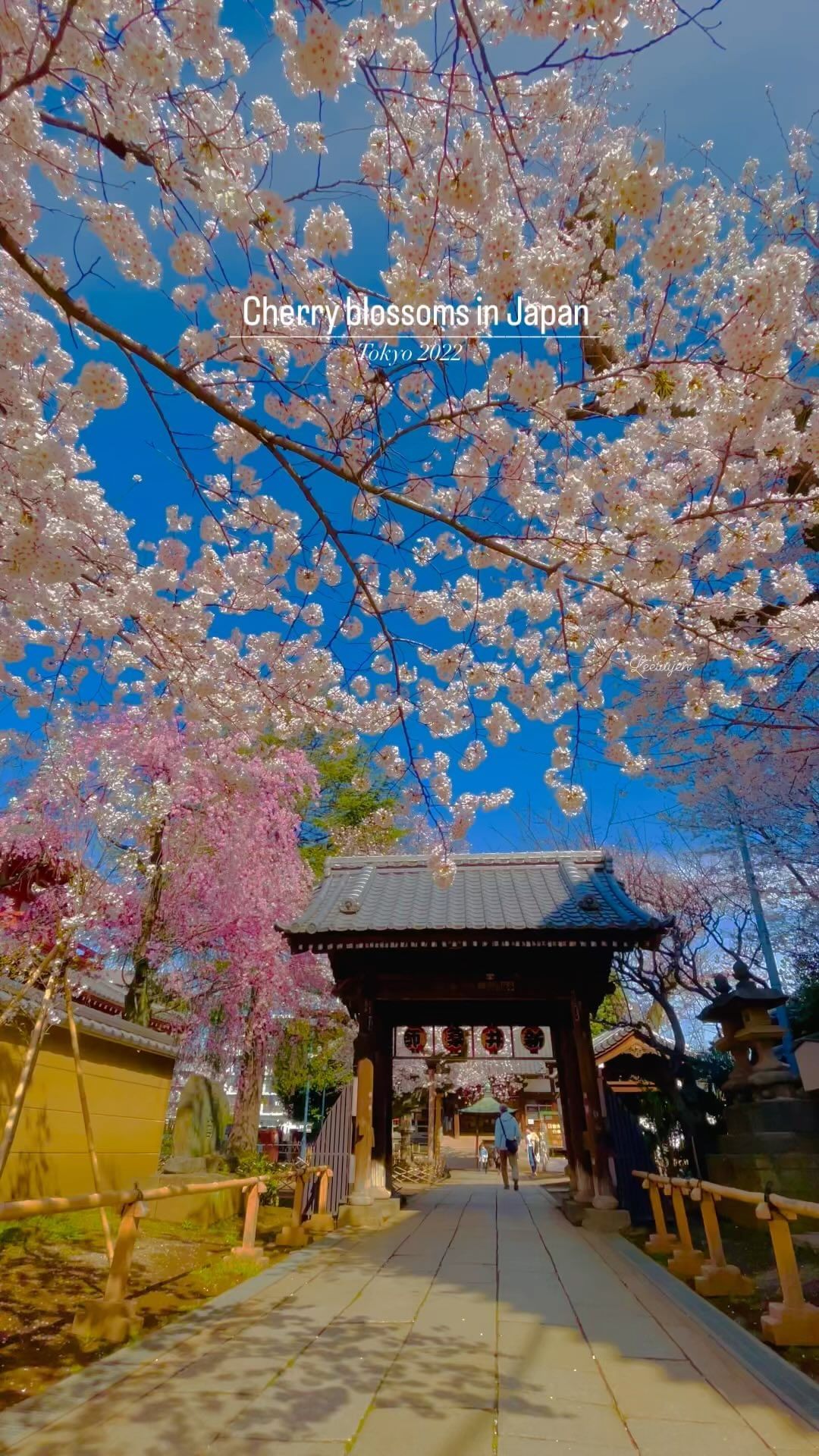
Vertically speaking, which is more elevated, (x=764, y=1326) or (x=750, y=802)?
(x=750, y=802)

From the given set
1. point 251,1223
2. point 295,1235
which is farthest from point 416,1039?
point 251,1223

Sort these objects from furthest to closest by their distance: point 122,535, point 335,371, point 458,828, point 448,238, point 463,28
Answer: point 458,828 < point 122,535 < point 335,371 < point 448,238 < point 463,28

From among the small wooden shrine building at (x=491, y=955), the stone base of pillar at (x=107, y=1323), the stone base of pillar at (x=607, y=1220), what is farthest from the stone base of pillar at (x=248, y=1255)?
the stone base of pillar at (x=607, y=1220)

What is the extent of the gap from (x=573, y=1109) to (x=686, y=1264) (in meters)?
3.72

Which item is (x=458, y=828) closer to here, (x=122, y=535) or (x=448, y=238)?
(x=122, y=535)

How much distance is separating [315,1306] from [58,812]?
20.3 feet

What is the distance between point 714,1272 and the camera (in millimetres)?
4773

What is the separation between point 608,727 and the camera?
5016 mm

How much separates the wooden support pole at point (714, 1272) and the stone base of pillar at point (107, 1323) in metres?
3.56

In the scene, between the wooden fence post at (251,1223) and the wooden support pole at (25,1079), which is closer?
the wooden support pole at (25,1079)

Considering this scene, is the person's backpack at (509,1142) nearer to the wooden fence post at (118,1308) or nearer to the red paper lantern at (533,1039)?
the red paper lantern at (533,1039)

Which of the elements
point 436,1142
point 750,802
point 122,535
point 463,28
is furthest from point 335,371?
point 436,1142

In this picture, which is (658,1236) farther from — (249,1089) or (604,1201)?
(249,1089)

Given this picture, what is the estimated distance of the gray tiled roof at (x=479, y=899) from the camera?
846cm
